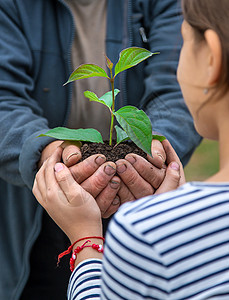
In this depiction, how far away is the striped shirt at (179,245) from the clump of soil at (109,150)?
41 cm

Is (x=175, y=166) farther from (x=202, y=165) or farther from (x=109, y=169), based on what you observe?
(x=202, y=165)

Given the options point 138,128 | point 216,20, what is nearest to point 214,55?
point 216,20

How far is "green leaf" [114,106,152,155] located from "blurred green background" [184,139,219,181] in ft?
6.78

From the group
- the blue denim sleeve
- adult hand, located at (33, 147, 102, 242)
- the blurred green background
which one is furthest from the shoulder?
the blurred green background

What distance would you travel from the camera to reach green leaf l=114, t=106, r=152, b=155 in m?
0.92

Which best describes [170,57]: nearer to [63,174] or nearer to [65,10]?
[65,10]

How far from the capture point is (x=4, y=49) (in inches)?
52.7

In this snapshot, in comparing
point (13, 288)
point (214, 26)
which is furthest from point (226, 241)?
point (13, 288)

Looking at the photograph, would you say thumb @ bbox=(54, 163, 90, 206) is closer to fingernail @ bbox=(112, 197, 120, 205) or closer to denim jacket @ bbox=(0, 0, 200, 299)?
fingernail @ bbox=(112, 197, 120, 205)

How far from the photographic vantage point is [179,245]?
1.90ft

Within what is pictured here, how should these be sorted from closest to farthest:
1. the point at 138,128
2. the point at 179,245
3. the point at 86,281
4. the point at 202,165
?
the point at 179,245
the point at 86,281
the point at 138,128
the point at 202,165

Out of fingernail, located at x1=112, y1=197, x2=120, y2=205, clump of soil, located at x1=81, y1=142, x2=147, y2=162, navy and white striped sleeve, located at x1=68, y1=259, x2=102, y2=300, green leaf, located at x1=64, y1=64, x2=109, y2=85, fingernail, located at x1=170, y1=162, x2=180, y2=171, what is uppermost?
green leaf, located at x1=64, y1=64, x2=109, y2=85

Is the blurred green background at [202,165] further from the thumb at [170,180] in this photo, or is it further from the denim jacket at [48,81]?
the thumb at [170,180]

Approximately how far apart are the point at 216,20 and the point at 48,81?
0.84 meters
